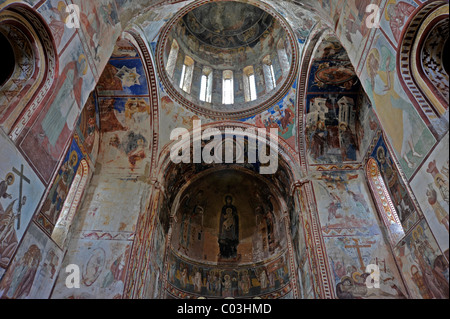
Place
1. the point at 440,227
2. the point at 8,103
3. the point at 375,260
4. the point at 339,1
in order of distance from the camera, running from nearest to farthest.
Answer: the point at 440,227 < the point at 8,103 < the point at 339,1 < the point at 375,260

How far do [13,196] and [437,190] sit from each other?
6.93m

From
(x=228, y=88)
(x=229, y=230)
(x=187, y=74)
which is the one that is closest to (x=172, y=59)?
(x=187, y=74)

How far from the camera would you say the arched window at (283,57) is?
1282 cm

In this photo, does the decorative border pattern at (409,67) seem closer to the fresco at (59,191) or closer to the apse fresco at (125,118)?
the apse fresco at (125,118)

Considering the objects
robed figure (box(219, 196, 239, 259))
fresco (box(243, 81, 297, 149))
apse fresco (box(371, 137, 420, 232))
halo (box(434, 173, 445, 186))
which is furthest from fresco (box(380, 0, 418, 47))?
robed figure (box(219, 196, 239, 259))

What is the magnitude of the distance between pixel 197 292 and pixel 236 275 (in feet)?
6.44

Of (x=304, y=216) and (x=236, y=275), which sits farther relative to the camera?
(x=236, y=275)

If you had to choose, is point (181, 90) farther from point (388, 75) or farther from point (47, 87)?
point (388, 75)

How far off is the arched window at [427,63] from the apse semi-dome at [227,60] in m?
6.72

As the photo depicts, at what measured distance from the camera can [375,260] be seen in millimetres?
8766

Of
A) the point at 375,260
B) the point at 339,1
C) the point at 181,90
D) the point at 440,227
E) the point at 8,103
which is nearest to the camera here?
the point at 440,227

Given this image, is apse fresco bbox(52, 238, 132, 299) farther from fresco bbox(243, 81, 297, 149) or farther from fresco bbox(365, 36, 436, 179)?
fresco bbox(365, 36, 436, 179)

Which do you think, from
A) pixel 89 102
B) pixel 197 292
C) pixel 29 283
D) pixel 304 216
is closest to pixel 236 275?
pixel 197 292

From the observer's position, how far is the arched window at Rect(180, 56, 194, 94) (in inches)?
532
